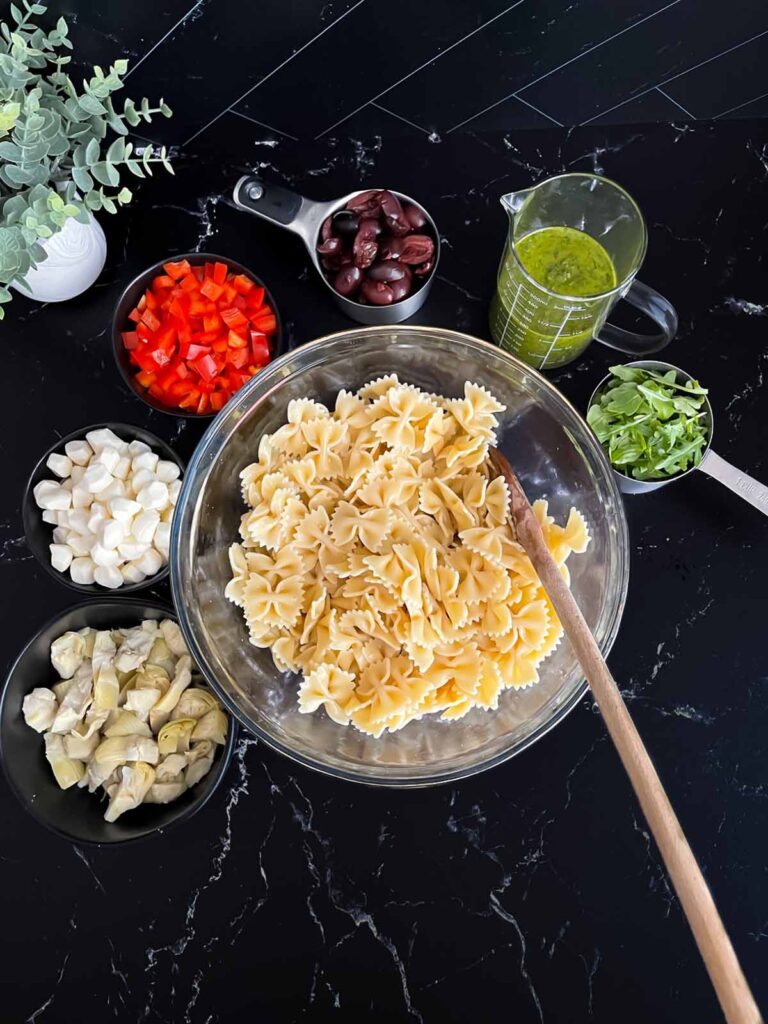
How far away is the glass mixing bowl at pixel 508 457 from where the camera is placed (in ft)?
4.47

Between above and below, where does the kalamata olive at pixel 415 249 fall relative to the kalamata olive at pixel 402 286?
above

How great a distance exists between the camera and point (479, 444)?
1.40m

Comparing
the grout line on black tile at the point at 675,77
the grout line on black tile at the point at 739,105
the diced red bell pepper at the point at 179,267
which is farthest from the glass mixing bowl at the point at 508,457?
the grout line on black tile at the point at 739,105

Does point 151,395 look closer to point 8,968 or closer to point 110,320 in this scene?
point 110,320

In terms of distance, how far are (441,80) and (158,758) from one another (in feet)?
A: 4.92

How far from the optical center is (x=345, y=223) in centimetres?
158

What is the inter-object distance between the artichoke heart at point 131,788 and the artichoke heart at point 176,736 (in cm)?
5

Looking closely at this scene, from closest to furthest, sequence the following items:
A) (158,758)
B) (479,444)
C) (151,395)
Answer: (479,444) → (158,758) → (151,395)

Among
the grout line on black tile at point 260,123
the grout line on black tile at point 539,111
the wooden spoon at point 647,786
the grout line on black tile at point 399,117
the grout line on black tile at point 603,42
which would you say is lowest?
the wooden spoon at point 647,786

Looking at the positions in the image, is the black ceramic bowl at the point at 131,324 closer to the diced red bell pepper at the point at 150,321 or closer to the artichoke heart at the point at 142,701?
the diced red bell pepper at the point at 150,321

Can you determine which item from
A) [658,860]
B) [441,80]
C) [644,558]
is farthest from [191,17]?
[658,860]

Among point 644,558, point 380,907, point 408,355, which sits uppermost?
point 408,355

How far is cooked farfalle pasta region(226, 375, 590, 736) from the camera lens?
132 centimetres

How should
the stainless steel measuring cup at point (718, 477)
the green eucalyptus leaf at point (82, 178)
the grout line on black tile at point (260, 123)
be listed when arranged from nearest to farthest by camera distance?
the green eucalyptus leaf at point (82, 178) < the stainless steel measuring cup at point (718, 477) < the grout line on black tile at point (260, 123)
